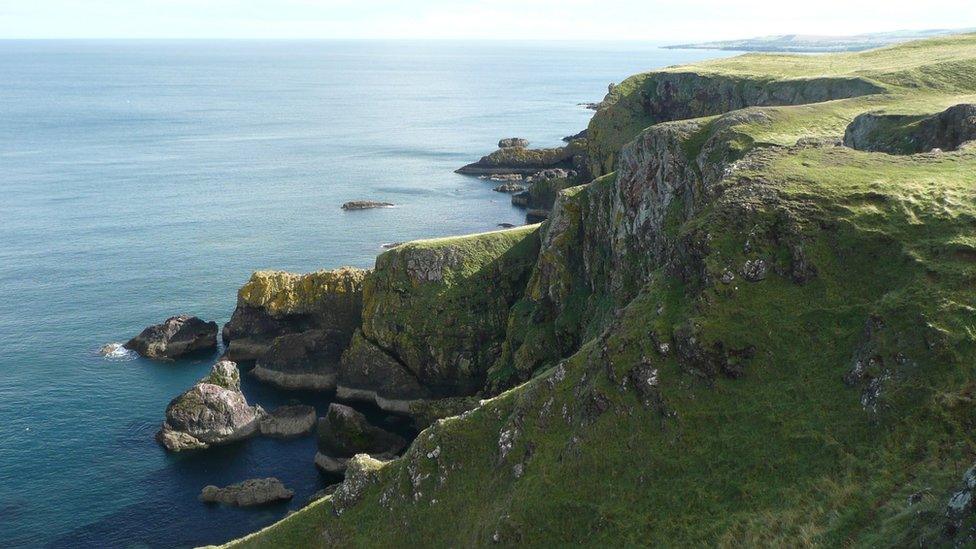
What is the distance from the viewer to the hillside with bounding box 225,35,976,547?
3212 centimetres

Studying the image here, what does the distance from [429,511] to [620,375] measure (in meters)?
13.0

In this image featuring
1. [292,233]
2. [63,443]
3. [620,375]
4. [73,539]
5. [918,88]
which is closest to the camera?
[620,375]

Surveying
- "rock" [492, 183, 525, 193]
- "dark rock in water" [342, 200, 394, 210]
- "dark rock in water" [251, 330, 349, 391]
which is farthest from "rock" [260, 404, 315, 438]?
"rock" [492, 183, 525, 193]

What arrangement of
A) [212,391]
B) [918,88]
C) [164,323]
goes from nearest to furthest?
[212,391] < [918,88] < [164,323]

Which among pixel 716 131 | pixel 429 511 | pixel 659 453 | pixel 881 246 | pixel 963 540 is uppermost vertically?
pixel 716 131

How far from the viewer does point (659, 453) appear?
37250 millimetres

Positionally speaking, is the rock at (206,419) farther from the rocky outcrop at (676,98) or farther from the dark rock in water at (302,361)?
the rocky outcrop at (676,98)

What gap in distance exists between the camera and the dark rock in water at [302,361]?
8050 centimetres

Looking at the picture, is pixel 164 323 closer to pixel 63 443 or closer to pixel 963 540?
pixel 63 443

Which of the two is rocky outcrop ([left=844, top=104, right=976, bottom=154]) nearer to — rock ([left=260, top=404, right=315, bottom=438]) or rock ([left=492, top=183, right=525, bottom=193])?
rock ([left=260, top=404, right=315, bottom=438])

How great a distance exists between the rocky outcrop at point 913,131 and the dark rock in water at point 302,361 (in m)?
51.7

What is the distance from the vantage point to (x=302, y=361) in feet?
268

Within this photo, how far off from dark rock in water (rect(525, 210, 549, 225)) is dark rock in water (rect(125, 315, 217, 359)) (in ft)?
218

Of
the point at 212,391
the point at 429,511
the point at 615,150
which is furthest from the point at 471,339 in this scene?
the point at 615,150
